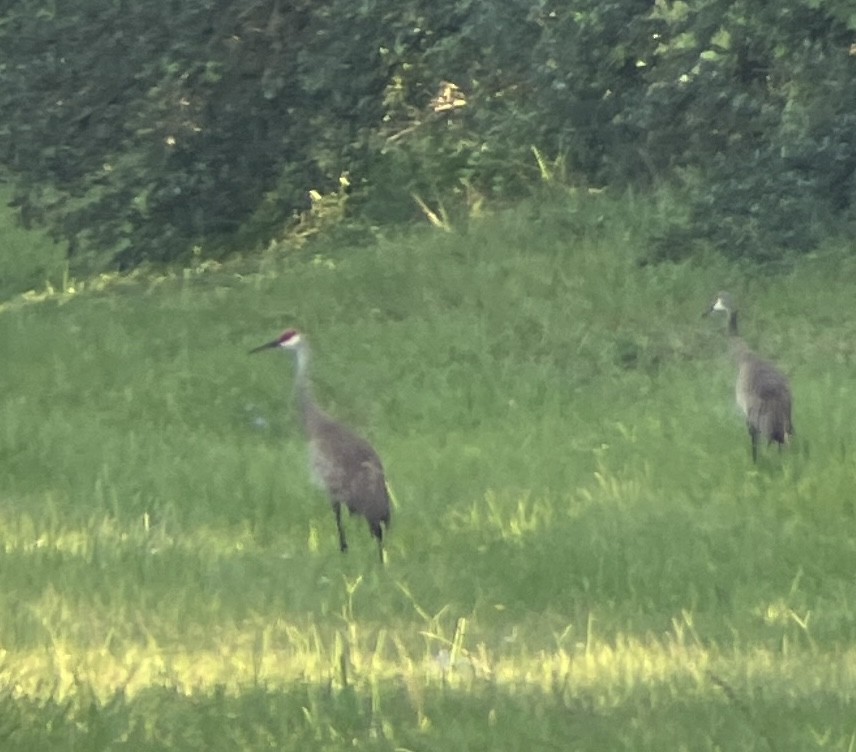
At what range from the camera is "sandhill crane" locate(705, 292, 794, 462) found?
33.1ft

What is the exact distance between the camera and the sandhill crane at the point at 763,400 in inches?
397

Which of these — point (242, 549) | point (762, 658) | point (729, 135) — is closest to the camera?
point (762, 658)

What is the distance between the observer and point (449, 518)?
31.4ft

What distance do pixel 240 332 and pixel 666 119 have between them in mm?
4673

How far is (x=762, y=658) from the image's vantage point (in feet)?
22.8

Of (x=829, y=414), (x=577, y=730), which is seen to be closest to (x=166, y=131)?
(x=829, y=414)

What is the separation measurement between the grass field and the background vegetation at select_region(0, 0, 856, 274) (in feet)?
5.10

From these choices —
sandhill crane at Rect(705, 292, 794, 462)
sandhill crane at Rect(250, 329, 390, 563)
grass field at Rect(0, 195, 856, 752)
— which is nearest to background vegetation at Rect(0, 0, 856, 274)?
grass field at Rect(0, 195, 856, 752)

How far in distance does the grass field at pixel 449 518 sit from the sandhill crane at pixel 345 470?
240 millimetres

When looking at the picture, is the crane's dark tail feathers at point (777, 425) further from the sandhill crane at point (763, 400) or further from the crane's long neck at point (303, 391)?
the crane's long neck at point (303, 391)

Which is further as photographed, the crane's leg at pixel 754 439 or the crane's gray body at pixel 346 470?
the crane's leg at pixel 754 439

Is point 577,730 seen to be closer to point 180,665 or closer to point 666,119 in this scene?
point 180,665

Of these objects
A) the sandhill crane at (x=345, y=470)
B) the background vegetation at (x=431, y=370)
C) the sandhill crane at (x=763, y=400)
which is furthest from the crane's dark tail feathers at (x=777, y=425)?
the sandhill crane at (x=345, y=470)

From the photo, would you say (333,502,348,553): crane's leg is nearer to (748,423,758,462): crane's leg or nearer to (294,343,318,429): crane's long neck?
(294,343,318,429): crane's long neck
